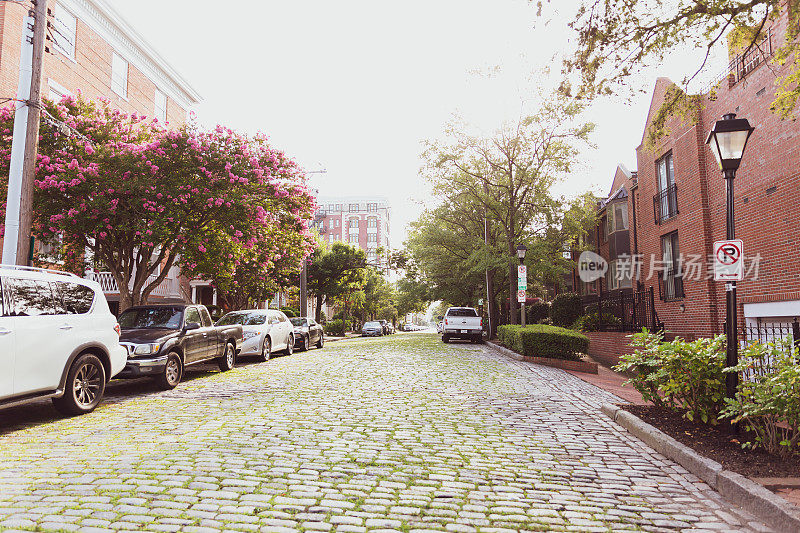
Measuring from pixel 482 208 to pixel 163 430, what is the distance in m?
27.0

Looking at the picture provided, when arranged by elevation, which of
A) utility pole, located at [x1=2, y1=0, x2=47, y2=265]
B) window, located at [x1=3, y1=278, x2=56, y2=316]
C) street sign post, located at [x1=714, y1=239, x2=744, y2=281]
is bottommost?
window, located at [x1=3, y1=278, x2=56, y2=316]

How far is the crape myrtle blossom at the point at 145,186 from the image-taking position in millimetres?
13211

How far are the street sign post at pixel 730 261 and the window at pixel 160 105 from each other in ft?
86.0

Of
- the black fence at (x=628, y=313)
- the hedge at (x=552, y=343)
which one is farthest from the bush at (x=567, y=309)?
the hedge at (x=552, y=343)

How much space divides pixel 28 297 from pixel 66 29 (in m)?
18.0

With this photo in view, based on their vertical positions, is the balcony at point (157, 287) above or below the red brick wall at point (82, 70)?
below

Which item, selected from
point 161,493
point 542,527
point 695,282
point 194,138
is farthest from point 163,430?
point 695,282

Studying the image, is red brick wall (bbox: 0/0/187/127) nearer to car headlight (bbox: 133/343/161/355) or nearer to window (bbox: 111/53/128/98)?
window (bbox: 111/53/128/98)

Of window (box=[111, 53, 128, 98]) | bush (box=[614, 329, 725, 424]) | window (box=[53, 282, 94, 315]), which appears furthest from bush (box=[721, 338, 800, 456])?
window (box=[111, 53, 128, 98])

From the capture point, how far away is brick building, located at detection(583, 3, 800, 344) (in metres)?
12.8

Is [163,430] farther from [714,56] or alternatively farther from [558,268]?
[558,268]

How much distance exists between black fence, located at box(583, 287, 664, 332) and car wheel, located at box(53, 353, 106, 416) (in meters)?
13.3

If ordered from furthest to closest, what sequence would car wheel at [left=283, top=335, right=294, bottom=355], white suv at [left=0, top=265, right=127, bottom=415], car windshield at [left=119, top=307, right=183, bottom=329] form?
car wheel at [left=283, top=335, right=294, bottom=355] < car windshield at [left=119, top=307, right=183, bottom=329] < white suv at [left=0, top=265, right=127, bottom=415]

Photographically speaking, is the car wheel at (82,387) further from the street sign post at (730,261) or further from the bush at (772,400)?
the street sign post at (730,261)
